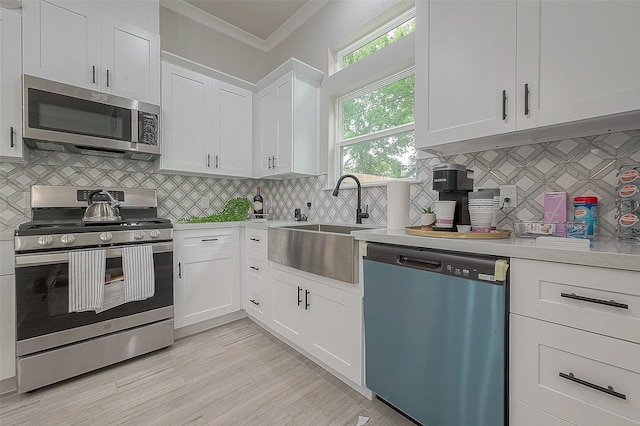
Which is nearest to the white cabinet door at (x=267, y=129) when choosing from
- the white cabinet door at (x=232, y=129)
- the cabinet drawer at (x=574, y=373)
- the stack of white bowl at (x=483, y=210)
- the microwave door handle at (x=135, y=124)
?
the white cabinet door at (x=232, y=129)

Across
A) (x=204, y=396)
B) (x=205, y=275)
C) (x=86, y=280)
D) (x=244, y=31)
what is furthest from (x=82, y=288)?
(x=244, y=31)

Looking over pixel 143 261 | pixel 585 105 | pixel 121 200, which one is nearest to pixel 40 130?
pixel 121 200

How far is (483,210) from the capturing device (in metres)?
1.28

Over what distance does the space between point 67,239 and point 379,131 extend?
7.78 feet

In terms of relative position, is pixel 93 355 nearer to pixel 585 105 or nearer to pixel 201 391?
pixel 201 391

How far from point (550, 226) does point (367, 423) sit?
1331 millimetres

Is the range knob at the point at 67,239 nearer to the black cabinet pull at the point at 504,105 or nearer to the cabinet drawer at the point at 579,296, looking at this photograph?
the cabinet drawer at the point at 579,296

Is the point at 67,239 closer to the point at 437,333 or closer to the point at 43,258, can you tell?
the point at 43,258

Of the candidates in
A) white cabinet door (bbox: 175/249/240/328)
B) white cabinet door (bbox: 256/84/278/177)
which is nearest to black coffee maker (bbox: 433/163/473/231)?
white cabinet door (bbox: 256/84/278/177)

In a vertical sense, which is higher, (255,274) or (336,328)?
(255,274)

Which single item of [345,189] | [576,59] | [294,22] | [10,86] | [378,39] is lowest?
[345,189]

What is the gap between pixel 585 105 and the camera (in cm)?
107

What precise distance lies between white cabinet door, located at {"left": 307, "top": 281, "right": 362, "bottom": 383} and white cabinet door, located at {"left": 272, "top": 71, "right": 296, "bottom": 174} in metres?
1.34

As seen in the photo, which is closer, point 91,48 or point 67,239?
point 67,239
